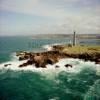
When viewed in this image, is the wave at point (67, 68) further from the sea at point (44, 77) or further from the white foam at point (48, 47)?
the white foam at point (48, 47)

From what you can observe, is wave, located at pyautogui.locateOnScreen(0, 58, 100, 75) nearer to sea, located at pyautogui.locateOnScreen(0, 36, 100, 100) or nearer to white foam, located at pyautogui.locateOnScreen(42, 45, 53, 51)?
sea, located at pyautogui.locateOnScreen(0, 36, 100, 100)

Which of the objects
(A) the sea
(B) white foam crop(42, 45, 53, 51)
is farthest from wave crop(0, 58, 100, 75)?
(B) white foam crop(42, 45, 53, 51)

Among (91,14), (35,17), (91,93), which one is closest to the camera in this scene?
(91,93)

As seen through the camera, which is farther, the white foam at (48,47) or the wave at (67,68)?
the white foam at (48,47)

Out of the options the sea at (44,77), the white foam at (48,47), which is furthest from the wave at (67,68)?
the white foam at (48,47)

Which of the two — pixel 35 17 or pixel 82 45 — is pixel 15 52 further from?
pixel 82 45

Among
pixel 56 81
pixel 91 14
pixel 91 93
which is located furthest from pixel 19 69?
pixel 91 14
